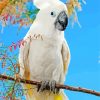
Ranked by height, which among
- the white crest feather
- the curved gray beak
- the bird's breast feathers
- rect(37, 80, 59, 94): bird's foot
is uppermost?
the white crest feather

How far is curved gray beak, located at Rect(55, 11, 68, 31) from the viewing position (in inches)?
139

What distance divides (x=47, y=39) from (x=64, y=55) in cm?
33

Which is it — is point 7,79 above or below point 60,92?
above

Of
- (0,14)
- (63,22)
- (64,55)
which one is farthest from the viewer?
(64,55)

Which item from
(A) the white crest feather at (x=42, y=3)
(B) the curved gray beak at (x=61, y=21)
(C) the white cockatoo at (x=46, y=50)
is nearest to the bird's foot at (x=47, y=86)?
(C) the white cockatoo at (x=46, y=50)

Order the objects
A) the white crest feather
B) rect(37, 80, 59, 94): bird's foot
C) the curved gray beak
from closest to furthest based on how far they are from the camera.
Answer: rect(37, 80, 59, 94): bird's foot → the curved gray beak → the white crest feather

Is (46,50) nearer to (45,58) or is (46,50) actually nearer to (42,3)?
(45,58)

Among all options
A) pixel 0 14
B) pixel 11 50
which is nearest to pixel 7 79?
pixel 11 50

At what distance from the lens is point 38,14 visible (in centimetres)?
372

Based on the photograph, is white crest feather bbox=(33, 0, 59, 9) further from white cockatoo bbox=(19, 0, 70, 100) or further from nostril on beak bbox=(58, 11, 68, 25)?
nostril on beak bbox=(58, 11, 68, 25)

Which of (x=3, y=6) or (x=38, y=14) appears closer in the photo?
(x=3, y=6)

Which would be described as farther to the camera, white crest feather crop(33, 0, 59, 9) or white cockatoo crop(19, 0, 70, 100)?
white crest feather crop(33, 0, 59, 9)

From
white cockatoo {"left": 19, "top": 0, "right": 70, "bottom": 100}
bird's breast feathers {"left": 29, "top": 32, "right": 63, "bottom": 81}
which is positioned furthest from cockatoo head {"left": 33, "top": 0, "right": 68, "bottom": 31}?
bird's breast feathers {"left": 29, "top": 32, "right": 63, "bottom": 81}

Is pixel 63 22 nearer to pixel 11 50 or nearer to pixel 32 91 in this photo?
pixel 32 91
